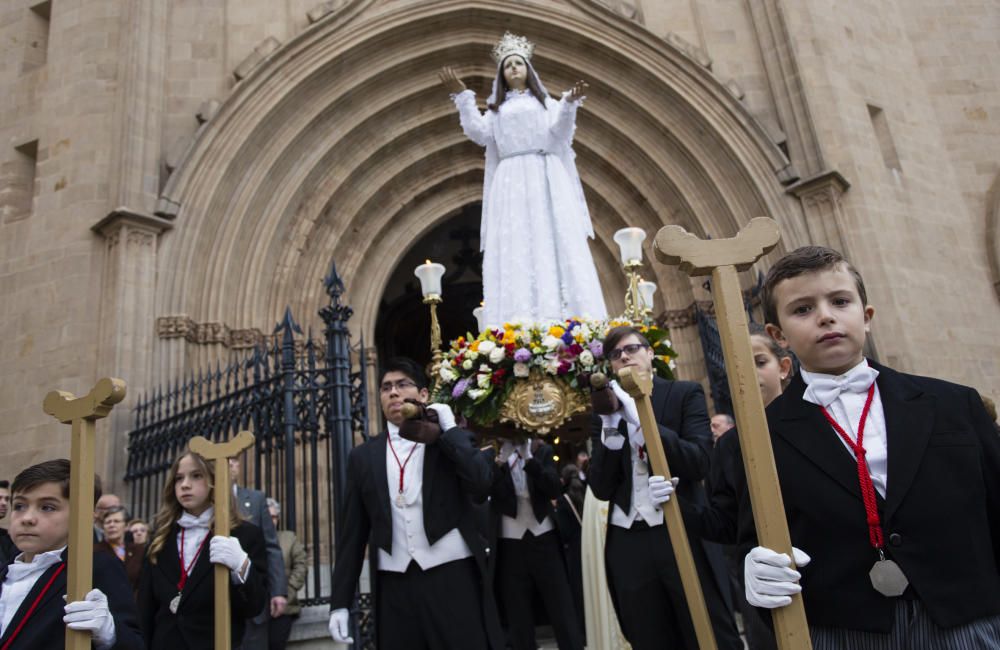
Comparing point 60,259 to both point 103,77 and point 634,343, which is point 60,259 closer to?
point 103,77

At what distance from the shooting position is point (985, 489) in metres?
1.74

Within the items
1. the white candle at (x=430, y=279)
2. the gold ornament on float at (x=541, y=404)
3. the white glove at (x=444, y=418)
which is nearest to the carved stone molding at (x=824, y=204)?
the white candle at (x=430, y=279)

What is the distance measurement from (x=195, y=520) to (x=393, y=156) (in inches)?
379

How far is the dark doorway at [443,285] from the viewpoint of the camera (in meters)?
15.7

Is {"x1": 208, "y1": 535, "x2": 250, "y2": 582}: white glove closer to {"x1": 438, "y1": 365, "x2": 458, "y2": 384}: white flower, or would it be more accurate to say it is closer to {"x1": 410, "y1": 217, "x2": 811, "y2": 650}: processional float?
{"x1": 410, "y1": 217, "x2": 811, "y2": 650}: processional float

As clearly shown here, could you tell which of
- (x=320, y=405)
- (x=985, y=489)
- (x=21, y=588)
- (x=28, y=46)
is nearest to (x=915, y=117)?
(x=320, y=405)

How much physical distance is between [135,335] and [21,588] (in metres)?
7.44

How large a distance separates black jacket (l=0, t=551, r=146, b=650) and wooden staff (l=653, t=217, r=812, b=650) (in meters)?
2.29

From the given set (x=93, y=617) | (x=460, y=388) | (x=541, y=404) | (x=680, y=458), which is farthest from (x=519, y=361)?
(x=93, y=617)

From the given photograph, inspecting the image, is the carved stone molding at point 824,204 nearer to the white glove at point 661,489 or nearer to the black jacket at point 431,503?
the black jacket at point 431,503

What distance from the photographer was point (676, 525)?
285 centimetres

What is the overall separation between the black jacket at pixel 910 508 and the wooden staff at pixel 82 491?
213cm

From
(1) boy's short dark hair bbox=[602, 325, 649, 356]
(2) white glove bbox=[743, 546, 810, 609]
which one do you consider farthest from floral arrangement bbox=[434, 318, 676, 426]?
(2) white glove bbox=[743, 546, 810, 609]

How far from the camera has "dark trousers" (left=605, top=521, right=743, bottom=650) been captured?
3.33 metres
